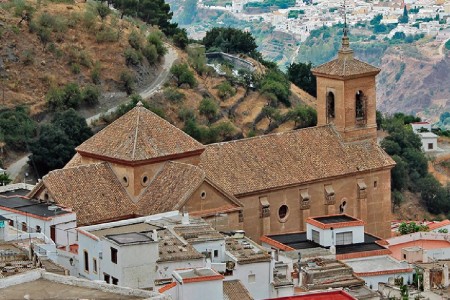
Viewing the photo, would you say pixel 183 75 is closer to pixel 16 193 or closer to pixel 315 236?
pixel 16 193

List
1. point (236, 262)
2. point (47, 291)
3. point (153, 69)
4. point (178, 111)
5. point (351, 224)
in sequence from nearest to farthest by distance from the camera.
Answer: point (47, 291), point (236, 262), point (351, 224), point (178, 111), point (153, 69)

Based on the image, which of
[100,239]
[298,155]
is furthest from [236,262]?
[298,155]

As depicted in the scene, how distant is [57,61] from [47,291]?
2028 inches

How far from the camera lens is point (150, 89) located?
81875 millimetres

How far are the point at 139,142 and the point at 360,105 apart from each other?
40.3ft

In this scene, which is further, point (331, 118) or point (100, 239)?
point (331, 118)

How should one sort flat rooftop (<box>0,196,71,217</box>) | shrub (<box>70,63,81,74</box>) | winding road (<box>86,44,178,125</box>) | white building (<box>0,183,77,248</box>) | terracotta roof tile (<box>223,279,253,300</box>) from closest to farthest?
terracotta roof tile (<box>223,279,253,300</box>), white building (<box>0,183,77,248</box>), flat rooftop (<box>0,196,71,217</box>), winding road (<box>86,44,178,125</box>), shrub (<box>70,63,81,74</box>)

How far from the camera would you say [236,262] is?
146 feet

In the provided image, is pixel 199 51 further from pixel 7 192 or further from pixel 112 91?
pixel 7 192

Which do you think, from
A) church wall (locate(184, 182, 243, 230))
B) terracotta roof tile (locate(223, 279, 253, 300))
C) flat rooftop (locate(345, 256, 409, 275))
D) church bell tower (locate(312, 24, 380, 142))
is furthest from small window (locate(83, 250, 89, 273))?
church bell tower (locate(312, 24, 380, 142))

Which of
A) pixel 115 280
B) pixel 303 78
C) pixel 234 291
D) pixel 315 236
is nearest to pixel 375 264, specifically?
pixel 315 236

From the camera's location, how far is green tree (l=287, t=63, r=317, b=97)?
9319 centimetres

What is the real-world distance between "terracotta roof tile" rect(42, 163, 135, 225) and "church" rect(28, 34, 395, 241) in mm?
35

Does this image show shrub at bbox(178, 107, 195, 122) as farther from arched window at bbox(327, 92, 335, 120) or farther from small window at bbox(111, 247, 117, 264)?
small window at bbox(111, 247, 117, 264)
